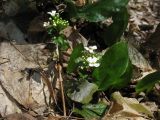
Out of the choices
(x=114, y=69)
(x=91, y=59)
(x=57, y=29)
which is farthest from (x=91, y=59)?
(x=57, y=29)

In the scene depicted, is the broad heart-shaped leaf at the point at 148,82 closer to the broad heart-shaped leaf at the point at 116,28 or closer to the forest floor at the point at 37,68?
the forest floor at the point at 37,68

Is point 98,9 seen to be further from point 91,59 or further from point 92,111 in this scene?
point 92,111

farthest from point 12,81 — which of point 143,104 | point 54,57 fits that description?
point 143,104

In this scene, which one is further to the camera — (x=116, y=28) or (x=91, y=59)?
(x=116, y=28)

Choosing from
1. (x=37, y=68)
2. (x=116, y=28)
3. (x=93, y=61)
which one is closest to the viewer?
(x=93, y=61)

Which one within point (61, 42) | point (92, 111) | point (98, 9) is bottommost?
point (92, 111)

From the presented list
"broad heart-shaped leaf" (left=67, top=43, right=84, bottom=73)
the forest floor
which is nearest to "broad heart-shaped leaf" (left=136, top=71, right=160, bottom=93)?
the forest floor

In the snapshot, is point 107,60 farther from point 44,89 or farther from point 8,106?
point 8,106

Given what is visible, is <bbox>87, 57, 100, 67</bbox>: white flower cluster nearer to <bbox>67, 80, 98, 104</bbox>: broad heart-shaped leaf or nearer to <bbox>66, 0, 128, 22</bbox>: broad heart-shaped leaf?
<bbox>67, 80, 98, 104</bbox>: broad heart-shaped leaf
